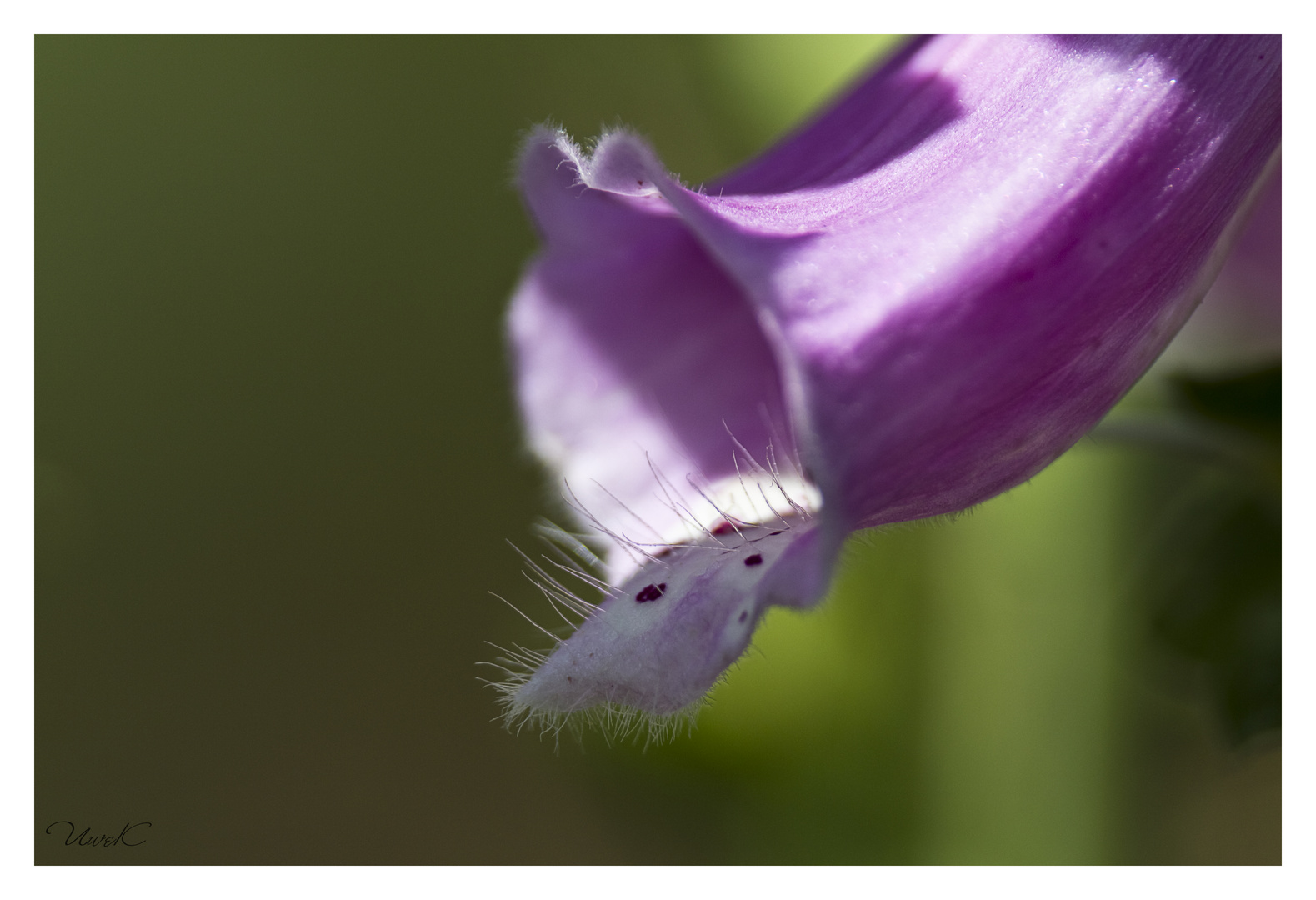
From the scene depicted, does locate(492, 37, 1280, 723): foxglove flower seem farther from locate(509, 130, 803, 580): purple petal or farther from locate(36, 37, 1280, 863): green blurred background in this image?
locate(36, 37, 1280, 863): green blurred background

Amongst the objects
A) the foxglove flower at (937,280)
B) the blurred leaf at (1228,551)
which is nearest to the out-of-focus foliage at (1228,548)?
the blurred leaf at (1228,551)

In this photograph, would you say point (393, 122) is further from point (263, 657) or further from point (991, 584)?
point (991, 584)

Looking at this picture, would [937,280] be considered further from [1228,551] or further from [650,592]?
[1228,551]

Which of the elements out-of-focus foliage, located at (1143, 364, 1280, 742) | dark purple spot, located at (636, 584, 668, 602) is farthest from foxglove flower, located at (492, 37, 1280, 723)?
out-of-focus foliage, located at (1143, 364, 1280, 742)

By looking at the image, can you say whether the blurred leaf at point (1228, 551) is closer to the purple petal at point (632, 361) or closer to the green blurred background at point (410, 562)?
the green blurred background at point (410, 562)

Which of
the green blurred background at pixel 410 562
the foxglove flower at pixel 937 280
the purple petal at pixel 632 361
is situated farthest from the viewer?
the green blurred background at pixel 410 562

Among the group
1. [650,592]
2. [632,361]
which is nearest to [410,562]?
[632,361]

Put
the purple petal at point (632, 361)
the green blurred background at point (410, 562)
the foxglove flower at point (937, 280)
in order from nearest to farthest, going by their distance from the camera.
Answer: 1. the foxglove flower at point (937, 280)
2. the purple petal at point (632, 361)
3. the green blurred background at point (410, 562)

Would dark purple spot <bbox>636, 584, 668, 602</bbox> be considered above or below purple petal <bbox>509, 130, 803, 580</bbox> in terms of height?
below
